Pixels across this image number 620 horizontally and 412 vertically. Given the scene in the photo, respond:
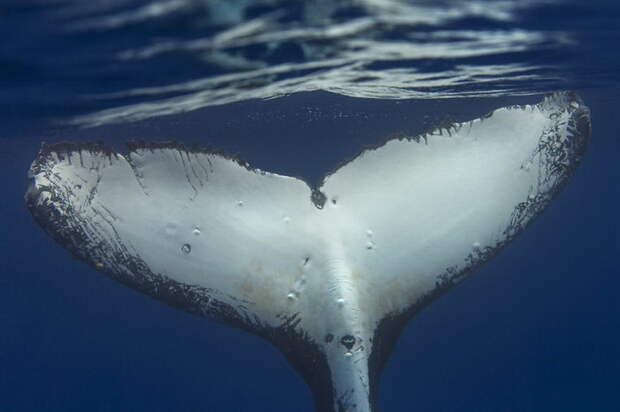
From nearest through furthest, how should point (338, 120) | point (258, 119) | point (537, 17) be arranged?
point (537, 17), point (258, 119), point (338, 120)

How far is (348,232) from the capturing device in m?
5.88

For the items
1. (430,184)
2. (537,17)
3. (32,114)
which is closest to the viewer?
(430,184)

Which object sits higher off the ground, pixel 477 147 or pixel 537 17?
pixel 537 17

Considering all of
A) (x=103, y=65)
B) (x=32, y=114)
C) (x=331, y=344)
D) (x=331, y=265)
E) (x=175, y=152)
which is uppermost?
(x=32, y=114)

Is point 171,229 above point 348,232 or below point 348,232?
below

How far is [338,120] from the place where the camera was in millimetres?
17922

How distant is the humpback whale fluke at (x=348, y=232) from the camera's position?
542cm

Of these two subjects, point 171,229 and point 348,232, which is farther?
point 348,232

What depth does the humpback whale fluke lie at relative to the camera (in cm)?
542

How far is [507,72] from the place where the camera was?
1155 cm

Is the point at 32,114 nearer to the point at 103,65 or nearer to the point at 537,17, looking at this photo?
the point at 103,65

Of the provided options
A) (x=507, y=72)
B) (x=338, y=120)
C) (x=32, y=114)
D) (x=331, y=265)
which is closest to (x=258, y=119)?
(x=338, y=120)

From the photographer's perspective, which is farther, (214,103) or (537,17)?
(214,103)

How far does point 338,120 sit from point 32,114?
9217 mm
